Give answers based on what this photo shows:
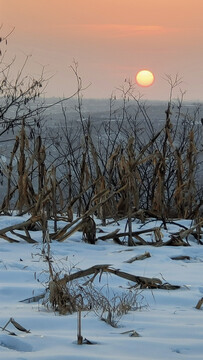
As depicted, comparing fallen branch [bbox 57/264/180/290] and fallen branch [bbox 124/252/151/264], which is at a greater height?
fallen branch [bbox 57/264/180/290]

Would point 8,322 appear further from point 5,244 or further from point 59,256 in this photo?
point 5,244

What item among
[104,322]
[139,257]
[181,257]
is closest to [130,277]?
[104,322]

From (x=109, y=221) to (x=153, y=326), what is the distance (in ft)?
16.8

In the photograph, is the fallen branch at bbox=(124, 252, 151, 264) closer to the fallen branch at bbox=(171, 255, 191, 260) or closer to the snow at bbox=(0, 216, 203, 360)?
the snow at bbox=(0, 216, 203, 360)

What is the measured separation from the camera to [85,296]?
3.80 m

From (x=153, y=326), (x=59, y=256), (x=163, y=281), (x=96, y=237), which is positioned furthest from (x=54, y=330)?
(x=96, y=237)

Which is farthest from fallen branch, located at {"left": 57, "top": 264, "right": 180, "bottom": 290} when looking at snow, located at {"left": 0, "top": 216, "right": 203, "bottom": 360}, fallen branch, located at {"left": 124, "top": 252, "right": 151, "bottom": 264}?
fallen branch, located at {"left": 124, "top": 252, "right": 151, "bottom": 264}

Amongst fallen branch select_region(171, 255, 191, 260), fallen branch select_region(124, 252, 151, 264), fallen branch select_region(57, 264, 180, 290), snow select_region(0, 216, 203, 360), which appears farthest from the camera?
fallen branch select_region(171, 255, 191, 260)

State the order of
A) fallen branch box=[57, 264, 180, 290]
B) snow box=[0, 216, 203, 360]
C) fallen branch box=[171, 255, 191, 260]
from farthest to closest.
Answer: fallen branch box=[171, 255, 191, 260] < fallen branch box=[57, 264, 180, 290] < snow box=[0, 216, 203, 360]

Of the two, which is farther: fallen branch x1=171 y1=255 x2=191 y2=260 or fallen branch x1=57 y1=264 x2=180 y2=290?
fallen branch x1=171 y1=255 x2=191 y2=260

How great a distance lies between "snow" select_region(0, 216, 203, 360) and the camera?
272cm

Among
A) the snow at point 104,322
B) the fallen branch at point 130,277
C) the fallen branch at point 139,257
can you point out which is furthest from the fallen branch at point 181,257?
the fallen branch at point 130,277

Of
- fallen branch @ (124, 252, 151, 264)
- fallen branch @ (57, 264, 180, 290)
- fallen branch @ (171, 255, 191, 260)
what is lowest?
fallen branch @ (171, 255, 191, 260)

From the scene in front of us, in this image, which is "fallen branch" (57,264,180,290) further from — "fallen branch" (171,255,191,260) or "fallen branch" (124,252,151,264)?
"fallen branch" (171,255,191,260)
